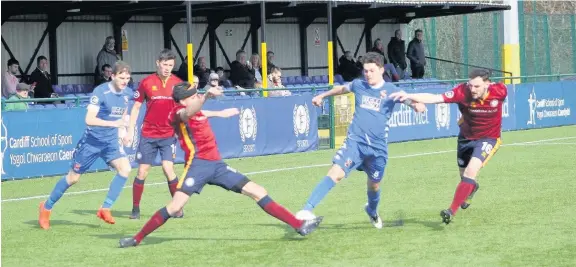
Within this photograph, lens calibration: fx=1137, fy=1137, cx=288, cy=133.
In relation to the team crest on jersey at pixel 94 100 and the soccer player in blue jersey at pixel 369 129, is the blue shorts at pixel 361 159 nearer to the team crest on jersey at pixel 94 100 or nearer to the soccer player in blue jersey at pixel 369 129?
the soccer player in blue jersey at pixel 369 129

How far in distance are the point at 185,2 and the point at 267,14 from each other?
6.49 metres

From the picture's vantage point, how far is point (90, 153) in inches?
513

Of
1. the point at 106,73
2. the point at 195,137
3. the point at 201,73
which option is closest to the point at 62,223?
the point at 195,137

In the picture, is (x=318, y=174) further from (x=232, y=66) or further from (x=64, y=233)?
(x=232, y=66)

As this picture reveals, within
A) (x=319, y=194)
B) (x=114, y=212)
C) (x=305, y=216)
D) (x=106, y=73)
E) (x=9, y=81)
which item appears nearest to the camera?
(x=305, y=216)

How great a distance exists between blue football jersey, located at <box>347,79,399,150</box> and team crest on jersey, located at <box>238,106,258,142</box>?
11338 millimetres

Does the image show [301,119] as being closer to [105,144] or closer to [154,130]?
[154,130]

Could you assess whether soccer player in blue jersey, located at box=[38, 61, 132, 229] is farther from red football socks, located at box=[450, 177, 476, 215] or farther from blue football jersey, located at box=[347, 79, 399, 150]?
red football socks, located at box=[450, 177, 476, 215]

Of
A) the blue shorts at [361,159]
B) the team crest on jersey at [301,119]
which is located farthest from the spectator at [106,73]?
the blue shorts at [361,159]

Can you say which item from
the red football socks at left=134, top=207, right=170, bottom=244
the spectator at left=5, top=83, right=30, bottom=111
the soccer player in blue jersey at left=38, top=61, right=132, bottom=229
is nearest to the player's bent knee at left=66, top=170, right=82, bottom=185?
the soccer player in blue jersey at left=38, top=61, right=132, bottom=229

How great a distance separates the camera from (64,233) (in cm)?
1236

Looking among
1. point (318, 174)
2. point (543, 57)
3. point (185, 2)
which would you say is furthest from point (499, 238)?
point (543, 57)

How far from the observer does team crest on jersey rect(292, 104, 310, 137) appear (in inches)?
963

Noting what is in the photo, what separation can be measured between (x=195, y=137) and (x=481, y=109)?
3.32 meters
